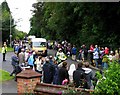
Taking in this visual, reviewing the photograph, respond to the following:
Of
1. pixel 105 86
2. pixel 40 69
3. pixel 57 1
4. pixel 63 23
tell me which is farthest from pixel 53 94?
pixel 63 23

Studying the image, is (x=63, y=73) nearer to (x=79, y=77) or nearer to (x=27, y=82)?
(x=79, y=77)

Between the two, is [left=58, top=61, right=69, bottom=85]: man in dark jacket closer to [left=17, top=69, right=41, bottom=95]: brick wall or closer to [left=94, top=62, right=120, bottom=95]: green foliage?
[left=17, top=69, right=41, bottom=95]: brick wall

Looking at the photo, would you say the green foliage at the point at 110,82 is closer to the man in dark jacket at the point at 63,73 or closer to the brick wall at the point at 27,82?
the brick wall at the point at 27,82

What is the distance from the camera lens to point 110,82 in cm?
920

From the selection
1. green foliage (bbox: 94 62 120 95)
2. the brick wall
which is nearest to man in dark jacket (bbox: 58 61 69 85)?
the brick wall

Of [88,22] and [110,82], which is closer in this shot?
[110,82]

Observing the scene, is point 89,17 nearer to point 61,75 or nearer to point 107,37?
point 107,37

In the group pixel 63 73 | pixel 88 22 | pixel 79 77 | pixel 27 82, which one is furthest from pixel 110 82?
pixel 88 22

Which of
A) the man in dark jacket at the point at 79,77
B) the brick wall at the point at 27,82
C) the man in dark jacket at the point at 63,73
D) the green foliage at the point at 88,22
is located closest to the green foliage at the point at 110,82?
the man in dark jacket at the point at 79,77

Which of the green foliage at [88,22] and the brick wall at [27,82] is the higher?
the green foliage at [88,22]

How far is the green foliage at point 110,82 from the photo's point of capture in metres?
9.15

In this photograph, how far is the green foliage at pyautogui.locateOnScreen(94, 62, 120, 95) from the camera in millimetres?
9148

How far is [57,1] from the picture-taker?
44.2 metres

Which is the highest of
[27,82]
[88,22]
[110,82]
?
[88,22]
